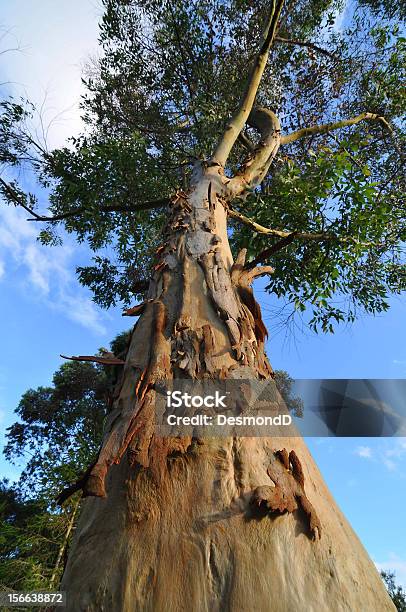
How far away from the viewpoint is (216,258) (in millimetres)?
2771

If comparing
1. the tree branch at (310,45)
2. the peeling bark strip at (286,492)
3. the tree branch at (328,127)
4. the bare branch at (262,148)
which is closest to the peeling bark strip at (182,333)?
the peeling bark strip at (286,492)

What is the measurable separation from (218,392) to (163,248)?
1605mm

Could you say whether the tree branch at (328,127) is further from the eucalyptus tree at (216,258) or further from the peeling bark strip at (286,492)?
the peeling bark strip at (286,492)

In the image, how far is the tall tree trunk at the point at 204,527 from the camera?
1167 mm

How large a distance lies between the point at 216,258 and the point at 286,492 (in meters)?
1.70

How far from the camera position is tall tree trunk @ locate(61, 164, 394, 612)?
1.17 metres

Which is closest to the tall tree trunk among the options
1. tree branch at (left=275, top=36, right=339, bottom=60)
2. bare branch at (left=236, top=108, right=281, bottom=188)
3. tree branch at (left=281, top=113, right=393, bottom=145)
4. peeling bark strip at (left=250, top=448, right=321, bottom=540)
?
Answer: peeling bark strip at (left=250, top=448, right=321, bottom=540)

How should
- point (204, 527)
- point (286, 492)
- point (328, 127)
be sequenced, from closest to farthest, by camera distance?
point (204, 527) → point (286, 492) → point (328, 127)

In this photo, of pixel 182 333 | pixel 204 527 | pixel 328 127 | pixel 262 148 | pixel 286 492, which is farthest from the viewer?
pixel 328 127

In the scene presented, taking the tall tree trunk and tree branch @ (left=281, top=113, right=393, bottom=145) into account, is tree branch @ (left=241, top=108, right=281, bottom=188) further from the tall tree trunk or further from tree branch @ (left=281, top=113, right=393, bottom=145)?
the tall tree trunk

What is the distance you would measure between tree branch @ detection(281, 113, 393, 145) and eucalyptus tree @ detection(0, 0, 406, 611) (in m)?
0.04

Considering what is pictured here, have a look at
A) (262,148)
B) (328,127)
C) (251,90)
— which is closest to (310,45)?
(328,127)

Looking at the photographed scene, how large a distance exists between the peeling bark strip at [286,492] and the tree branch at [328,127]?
520cm

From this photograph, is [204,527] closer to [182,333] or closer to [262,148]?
[182,333]
